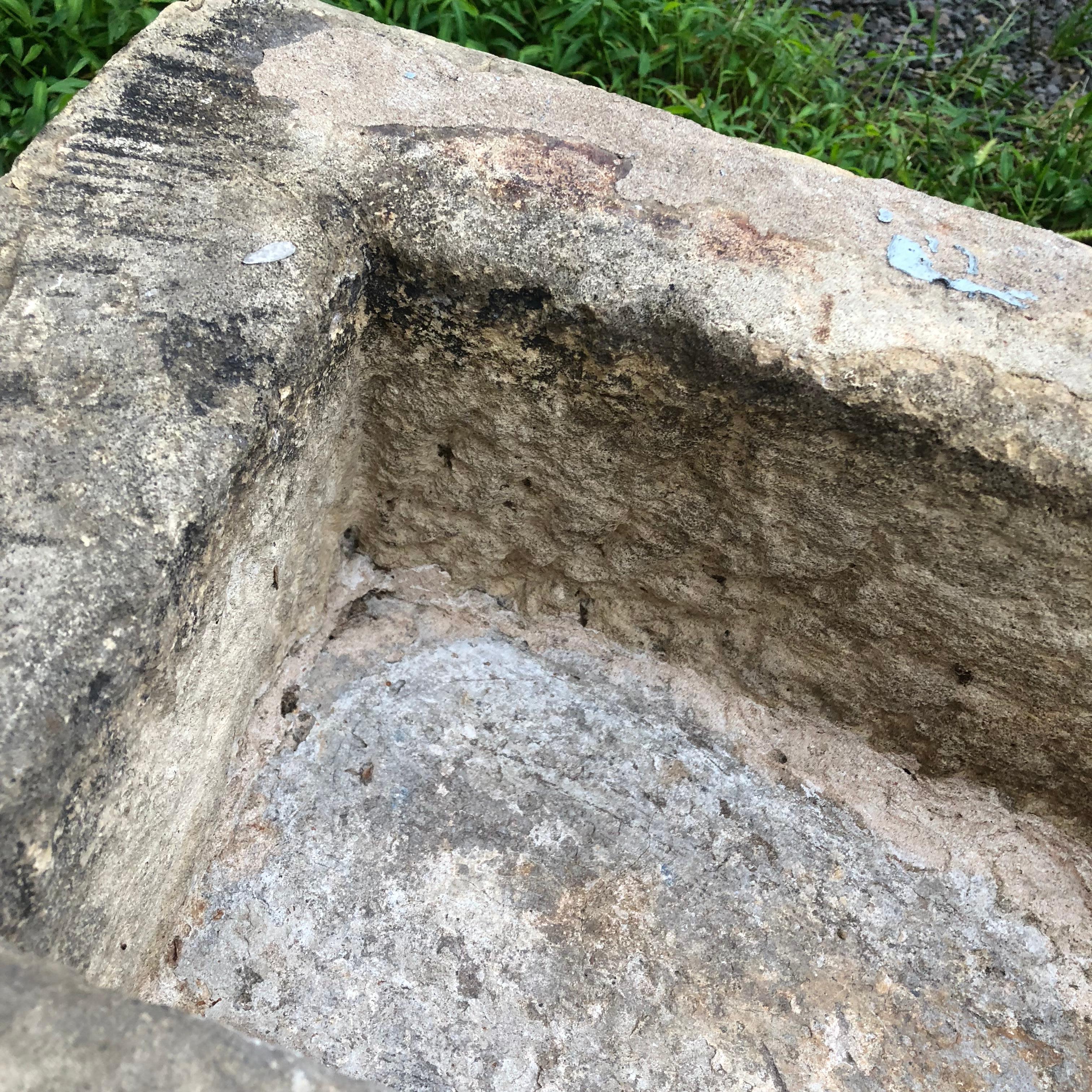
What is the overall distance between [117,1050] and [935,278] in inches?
57.3

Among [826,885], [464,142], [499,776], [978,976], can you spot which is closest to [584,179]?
[464,142]

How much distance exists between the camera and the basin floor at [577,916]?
1558 mm

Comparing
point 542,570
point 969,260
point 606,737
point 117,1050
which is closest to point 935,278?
point 969,260

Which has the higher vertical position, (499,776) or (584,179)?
(584,179)

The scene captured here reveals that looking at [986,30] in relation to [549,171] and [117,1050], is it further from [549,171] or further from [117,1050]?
[117,1050]

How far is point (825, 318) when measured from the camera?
1457 mm

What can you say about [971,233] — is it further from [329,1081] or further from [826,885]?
[329,1081]

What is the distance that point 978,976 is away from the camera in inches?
65.6

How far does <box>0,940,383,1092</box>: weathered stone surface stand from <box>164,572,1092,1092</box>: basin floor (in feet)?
2.22

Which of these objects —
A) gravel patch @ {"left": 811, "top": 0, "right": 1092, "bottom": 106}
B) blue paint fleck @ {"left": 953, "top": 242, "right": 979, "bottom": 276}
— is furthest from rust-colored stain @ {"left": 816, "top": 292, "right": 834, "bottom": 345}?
gravel patch @ {"left": 811, "top": 0, "right": 1092, "bottom": 106}

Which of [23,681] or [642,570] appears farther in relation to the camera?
[642,570]

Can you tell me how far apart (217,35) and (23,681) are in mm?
1236

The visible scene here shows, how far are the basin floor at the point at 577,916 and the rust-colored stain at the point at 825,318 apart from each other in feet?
2.60

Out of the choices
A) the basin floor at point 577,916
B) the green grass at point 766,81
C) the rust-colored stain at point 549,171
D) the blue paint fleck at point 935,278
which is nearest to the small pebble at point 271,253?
the rust-colored stain at point 549,171
